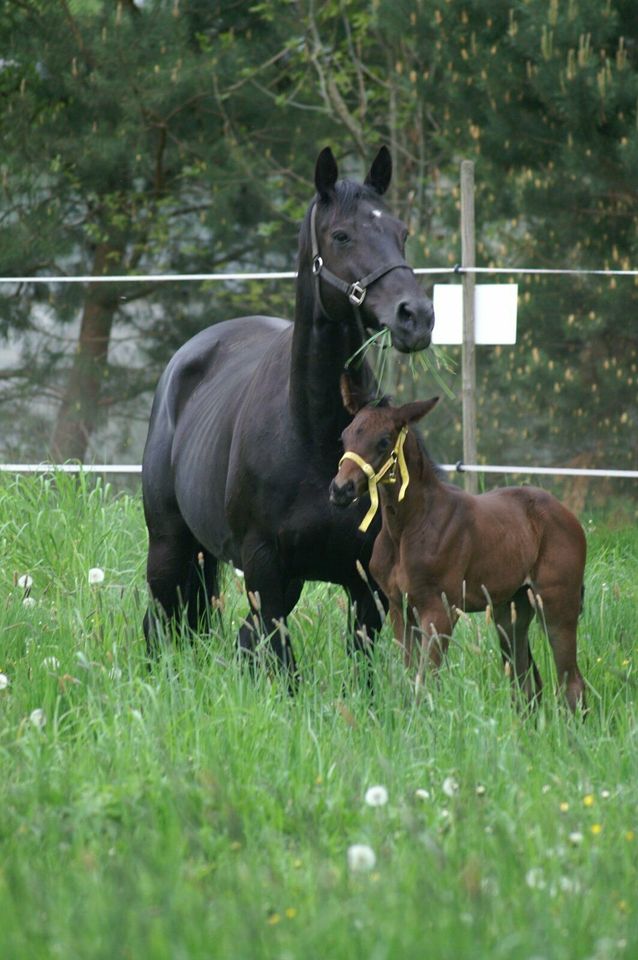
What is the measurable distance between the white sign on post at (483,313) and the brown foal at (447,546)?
355 cm

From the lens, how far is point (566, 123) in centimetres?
941

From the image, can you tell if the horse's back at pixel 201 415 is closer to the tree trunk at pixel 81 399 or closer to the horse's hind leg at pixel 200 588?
the horse's hind leg at pixel 200 588

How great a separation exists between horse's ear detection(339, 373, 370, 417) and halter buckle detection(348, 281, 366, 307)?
21cm

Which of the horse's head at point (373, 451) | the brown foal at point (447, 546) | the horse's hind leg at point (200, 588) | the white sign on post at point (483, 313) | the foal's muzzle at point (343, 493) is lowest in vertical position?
the horse's hind leg at point (200, 588)

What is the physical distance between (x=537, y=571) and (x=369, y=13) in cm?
960

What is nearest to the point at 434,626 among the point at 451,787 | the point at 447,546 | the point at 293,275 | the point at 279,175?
the point at 447,546

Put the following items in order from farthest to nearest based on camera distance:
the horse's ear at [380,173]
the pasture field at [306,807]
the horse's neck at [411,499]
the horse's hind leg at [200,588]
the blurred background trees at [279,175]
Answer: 1. the blurred background trees at [279,175]
2. the horse's hind leg at [200,588]
3. the horse's ear at [380,173]
4. the horse's neck at [411,499]
5. the pasture field at [306,807]

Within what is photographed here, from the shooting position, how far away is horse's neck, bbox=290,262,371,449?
15.1 ft

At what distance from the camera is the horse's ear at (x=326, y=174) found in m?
4.50

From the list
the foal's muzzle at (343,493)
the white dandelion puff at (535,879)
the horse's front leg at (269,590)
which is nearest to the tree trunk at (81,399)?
the horse's front leg at (269,590)

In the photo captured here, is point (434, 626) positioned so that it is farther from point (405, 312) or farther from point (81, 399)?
point (81, 399)

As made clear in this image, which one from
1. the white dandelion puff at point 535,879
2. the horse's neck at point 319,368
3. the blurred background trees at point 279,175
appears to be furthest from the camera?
the blurred background trees at point 279,175

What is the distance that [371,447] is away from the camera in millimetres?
4125

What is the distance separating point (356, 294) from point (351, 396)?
291 mm
